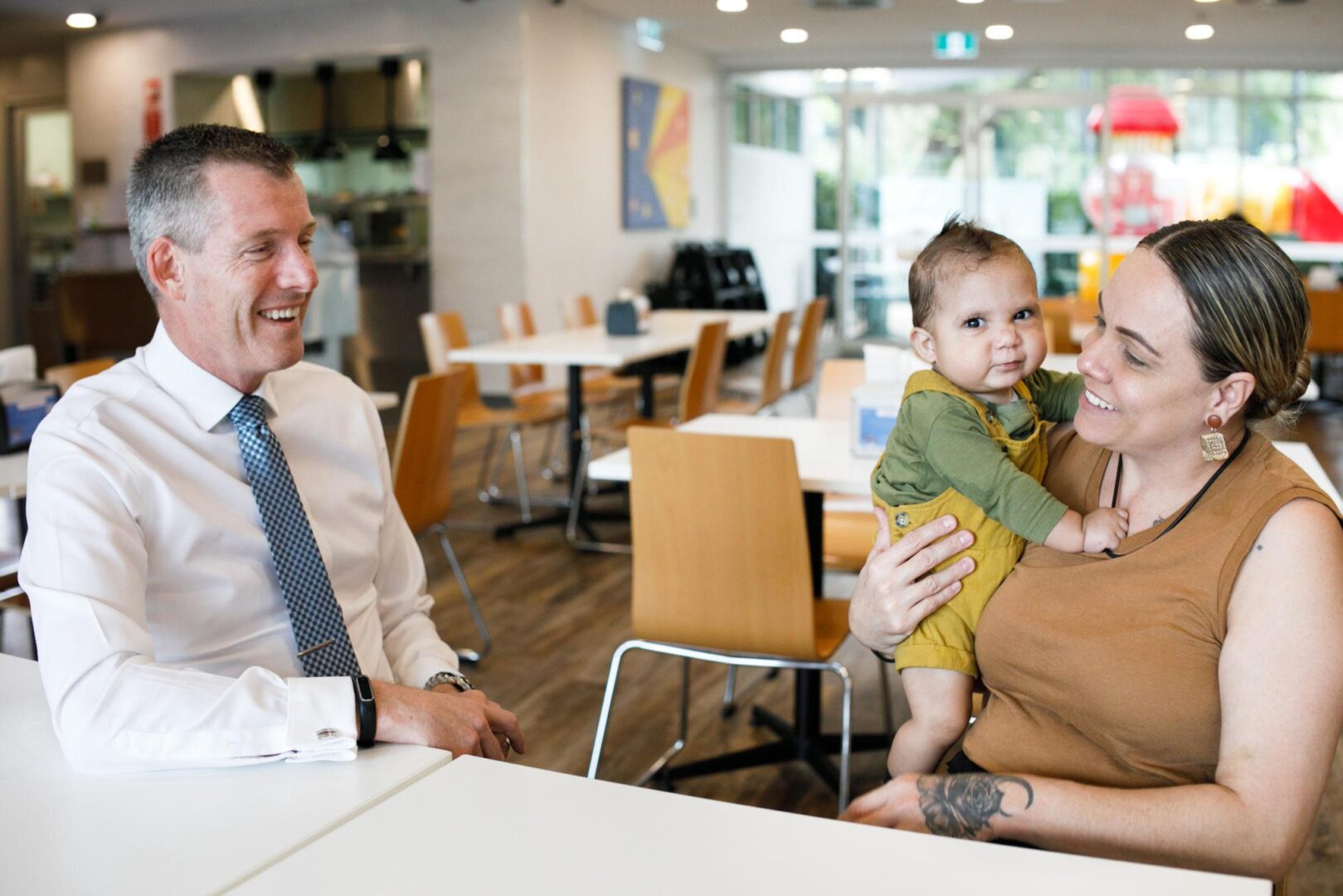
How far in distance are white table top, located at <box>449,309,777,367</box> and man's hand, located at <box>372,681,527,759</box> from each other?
3.68 m

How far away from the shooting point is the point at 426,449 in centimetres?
360

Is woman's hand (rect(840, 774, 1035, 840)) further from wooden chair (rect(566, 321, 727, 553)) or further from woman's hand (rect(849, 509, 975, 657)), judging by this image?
wooden chair (rect(566, 321, 727, 553))

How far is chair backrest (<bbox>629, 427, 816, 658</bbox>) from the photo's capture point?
98.4 inches

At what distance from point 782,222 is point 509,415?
879cm

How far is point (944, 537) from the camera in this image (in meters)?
1.66

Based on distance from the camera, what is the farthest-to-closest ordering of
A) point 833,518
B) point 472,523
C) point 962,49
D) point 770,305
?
1. point 770,305
2. point 962,49
3. point 472,523
4. point 833,518

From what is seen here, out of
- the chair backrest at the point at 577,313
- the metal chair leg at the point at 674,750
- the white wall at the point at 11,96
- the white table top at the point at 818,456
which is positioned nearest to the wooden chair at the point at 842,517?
the white table top at the point at 818,456

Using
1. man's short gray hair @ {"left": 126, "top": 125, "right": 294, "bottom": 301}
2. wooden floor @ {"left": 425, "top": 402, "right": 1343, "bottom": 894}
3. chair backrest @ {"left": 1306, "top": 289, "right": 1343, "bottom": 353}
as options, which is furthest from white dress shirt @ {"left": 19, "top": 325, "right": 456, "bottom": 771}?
chair backrest @ {"left": 1306, "top": 289, "right": 1343, "bottom": 353}

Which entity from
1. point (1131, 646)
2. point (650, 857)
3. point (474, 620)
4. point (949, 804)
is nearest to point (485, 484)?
point (474, 620)

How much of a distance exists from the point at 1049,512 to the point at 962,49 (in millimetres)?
11119

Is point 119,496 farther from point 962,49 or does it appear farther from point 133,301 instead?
point 962,49

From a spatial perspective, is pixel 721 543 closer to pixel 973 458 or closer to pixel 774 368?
pixel 973 458

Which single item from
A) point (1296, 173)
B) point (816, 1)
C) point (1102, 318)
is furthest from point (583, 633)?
point (1296, 173)

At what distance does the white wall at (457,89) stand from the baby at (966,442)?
316 inches
